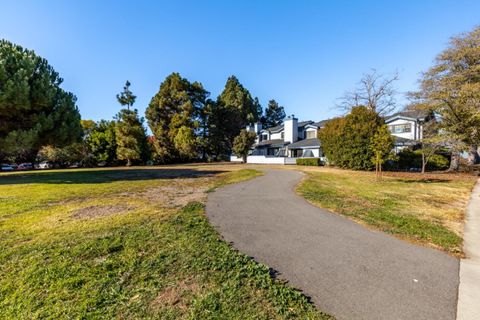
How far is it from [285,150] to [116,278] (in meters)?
33.8

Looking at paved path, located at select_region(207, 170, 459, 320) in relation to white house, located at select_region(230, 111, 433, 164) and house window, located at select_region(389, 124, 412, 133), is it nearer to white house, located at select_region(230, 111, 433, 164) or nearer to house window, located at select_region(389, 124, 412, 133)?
white house, located at select_region(230, 111, 433, 164)

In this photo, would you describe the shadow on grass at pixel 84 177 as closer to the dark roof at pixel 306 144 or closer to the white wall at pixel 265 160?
the white wall at pixel 265 160

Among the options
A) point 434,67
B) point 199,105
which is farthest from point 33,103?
point 434,67

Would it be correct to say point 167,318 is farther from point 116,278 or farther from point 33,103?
point 33,103

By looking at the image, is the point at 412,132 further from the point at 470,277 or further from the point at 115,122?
the point at 115,122

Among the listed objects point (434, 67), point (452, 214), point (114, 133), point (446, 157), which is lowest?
point (452, 214)

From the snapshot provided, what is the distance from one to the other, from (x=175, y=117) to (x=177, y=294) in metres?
36.4

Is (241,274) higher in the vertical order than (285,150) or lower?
lower

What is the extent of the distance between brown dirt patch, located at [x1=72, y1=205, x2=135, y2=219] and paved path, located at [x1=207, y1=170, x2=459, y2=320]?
2.87 m

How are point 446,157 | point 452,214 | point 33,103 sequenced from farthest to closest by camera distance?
point 446,157 < point 33,103 < point 452,214

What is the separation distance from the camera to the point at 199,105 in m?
41.6

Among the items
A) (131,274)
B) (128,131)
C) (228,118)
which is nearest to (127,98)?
(128,131)

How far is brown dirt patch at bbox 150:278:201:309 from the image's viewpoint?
258 cm

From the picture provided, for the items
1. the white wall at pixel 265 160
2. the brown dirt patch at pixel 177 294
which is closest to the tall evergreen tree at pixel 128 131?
the white wall at pixel 265 160
